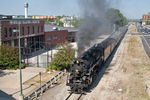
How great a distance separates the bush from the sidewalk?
3.59ft

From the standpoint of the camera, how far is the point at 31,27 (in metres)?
40.2

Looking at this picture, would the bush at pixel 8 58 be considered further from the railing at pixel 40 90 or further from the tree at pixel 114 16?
the tree at pixel 114 16

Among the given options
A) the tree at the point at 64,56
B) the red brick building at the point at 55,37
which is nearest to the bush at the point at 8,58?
the tree at the point at 64,56

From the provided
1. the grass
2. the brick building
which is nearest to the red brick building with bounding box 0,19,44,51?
the brick building

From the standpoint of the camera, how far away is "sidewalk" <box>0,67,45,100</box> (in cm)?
1881

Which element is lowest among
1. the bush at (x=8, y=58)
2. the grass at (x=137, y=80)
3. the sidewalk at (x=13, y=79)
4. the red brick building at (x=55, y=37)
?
the sidewalk at (x=13, y=79)

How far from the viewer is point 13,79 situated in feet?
75.4

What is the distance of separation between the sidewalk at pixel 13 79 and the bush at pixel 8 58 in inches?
43.1

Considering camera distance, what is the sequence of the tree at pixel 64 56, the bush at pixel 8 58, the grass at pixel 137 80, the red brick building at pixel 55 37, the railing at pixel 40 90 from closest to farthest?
1. the railing at pixel 40 90
2. the grass at pixel 137 80
3. the tree at pixel 64 56
4. the bush at pixel 8 58
5. the red brick building at pixel 55 37

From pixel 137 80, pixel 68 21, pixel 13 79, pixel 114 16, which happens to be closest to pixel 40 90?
pixel 13 79

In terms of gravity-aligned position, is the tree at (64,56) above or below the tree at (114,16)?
below

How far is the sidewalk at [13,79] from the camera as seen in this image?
18.8 meters

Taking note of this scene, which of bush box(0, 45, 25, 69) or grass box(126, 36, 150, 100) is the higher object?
bush box(0, 45, 25, 69)

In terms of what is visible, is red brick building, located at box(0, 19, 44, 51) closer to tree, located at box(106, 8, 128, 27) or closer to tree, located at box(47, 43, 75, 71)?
tree, located at box(47, 43, 75, 71)
